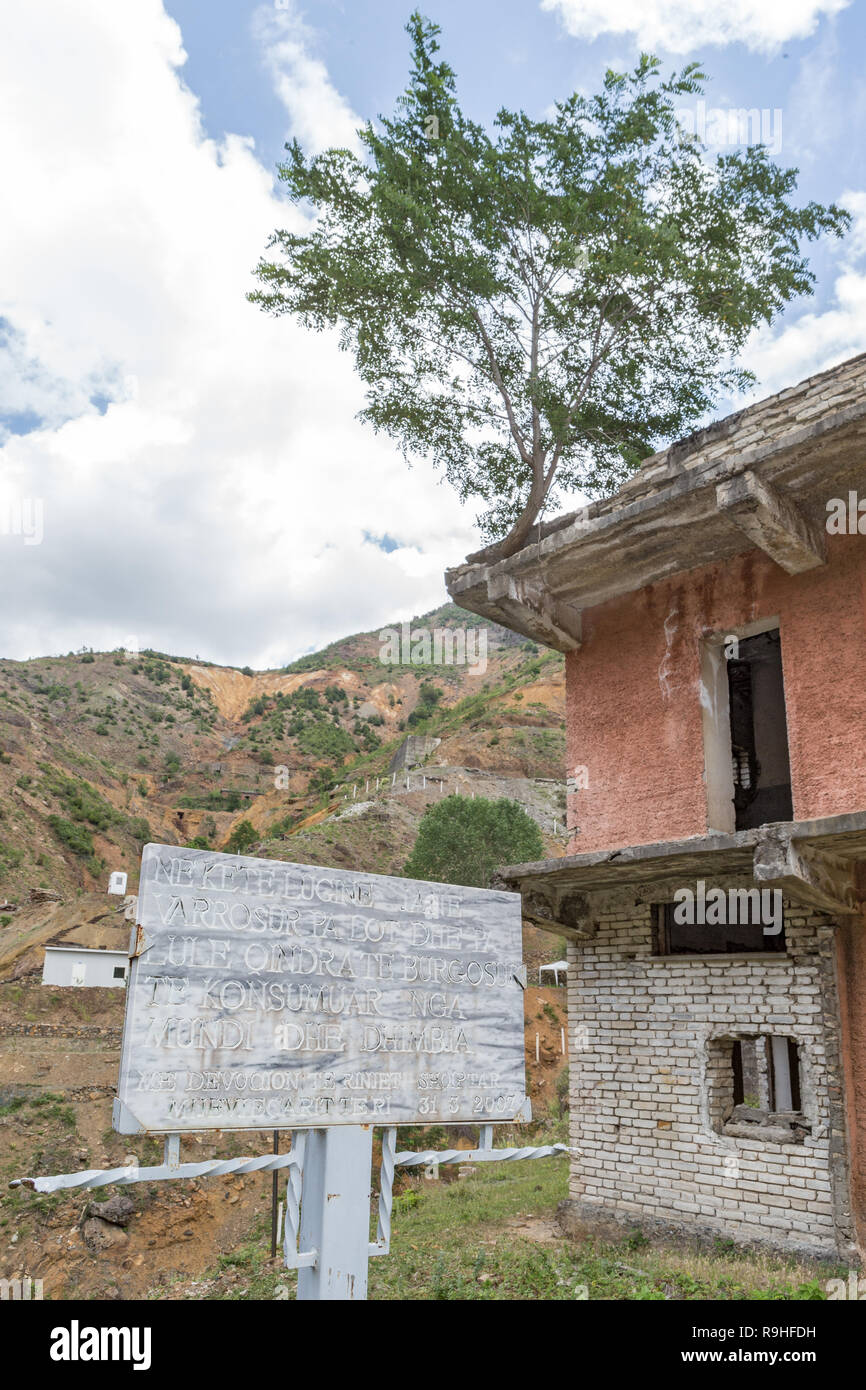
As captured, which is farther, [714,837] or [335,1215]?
[714,837]

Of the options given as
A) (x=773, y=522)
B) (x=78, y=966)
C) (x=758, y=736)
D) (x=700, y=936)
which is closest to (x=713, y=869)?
(x=700, y=936)

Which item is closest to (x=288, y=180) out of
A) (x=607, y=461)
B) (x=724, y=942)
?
(x=607, y=461)

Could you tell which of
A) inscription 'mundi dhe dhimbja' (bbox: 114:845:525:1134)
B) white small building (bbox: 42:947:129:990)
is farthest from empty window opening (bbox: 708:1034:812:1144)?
white small building (bbox: 42:947:129:990)

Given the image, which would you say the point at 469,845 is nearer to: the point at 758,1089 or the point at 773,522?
the point at 758,1089

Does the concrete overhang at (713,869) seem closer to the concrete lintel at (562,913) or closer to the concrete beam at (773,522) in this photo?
the concrete lintel at (562,913)

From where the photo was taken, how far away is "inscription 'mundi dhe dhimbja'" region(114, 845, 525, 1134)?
4.39 m

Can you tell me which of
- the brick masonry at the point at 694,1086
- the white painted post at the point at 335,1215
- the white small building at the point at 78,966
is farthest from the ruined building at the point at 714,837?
the white small building at the point at 78,966

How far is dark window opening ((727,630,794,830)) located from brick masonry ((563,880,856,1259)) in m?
2.13

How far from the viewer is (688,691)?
9.00 metres

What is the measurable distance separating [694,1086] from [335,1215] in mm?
5105

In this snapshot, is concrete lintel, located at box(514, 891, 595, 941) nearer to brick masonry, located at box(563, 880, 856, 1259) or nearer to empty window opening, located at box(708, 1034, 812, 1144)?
brick masonry, located at box(563, 880, 856, 1259)

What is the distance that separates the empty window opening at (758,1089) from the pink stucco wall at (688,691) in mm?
2094

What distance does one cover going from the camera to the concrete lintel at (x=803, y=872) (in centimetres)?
675
